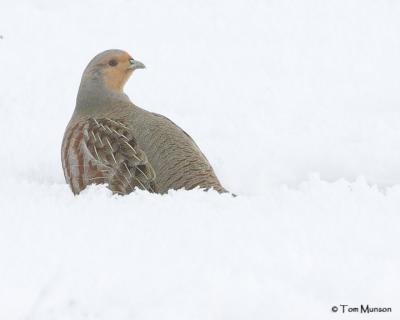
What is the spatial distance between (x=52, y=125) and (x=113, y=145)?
1.69 metres

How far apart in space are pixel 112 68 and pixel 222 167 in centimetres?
122

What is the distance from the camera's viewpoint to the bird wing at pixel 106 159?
205 inches

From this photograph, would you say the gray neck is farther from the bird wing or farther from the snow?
the snow

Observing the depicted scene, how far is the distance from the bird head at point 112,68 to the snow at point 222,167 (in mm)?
658

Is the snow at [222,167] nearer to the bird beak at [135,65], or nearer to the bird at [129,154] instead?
the bird at [129,154]

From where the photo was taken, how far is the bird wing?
5203 mm

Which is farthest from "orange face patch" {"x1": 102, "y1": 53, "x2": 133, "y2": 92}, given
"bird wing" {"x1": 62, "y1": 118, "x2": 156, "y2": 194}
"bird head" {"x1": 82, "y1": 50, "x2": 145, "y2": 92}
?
"bird wing" {"x1": 62, "y1": 118, "x2": 156, "y2": 194}

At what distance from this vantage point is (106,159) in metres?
5.32

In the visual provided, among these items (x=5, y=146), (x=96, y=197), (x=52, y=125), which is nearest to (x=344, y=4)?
(x=52, y=125)

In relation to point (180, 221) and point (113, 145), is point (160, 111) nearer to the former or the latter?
point (113, 145)

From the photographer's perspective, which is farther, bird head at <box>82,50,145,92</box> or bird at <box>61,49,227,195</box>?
bird head at <box>82,50,145,92</box>

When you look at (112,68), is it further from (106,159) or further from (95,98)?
(106,159)

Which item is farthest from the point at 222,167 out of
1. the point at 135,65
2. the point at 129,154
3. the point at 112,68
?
the point at 112,68

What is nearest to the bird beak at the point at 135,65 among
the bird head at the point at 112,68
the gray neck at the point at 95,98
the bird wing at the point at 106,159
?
the bird head at the point at 112,68
